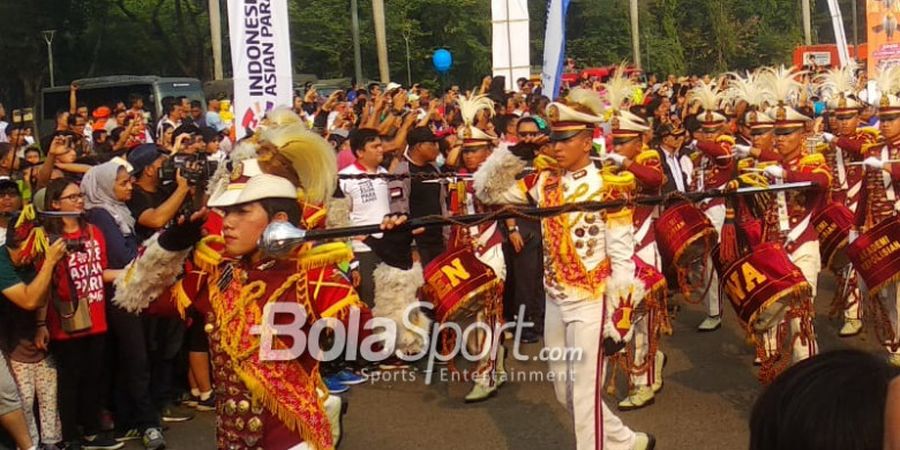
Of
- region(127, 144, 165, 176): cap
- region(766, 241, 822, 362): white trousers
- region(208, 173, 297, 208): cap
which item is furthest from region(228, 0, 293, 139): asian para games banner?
region(208, 173, 297, 208): cap

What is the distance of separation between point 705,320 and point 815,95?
5726 mm

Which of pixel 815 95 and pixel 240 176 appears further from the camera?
pixel 815 95

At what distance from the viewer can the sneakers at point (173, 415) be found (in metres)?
7.76

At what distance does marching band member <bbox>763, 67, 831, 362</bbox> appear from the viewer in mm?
7254

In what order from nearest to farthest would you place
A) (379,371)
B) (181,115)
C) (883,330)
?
(883,330) < (379,371) < (181,115)

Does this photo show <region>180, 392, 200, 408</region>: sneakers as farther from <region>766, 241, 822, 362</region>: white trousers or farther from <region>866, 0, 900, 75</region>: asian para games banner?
<region>866, 0, 900, 75</region>: asian para games banner

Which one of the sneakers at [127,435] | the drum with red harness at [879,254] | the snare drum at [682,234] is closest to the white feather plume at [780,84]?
the snare drum at [682,234]

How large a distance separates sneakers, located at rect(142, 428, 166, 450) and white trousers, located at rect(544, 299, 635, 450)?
2.53 meters

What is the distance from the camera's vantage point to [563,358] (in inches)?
240

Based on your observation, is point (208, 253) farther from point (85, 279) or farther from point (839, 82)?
point (839, 82)

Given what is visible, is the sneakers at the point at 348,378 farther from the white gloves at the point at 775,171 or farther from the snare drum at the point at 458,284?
the white gloves at the point at 775,171

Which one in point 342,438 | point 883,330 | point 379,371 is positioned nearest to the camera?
point 342,438

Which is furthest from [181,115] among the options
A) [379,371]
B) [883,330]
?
[883,330]

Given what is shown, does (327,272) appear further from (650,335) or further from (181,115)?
(181,115)
